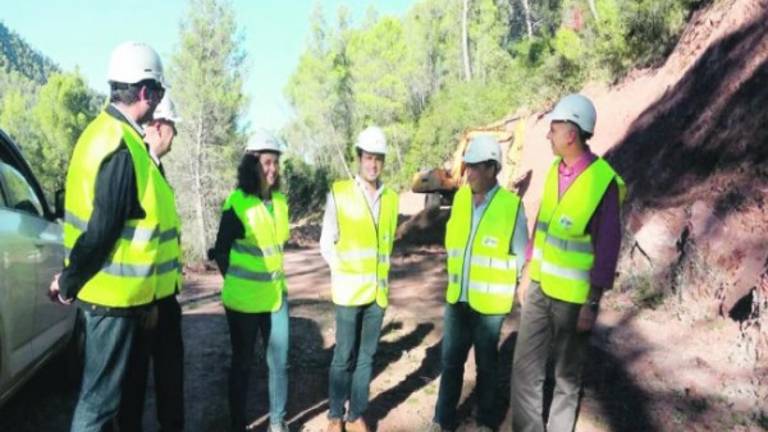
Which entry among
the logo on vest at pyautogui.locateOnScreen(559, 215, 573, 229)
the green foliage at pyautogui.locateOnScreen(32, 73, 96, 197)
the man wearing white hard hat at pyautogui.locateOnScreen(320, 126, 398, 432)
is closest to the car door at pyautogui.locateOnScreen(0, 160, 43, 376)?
the man wearing white hard hat at pyautogui.locateOnScreen(320, 126, 398, 432)

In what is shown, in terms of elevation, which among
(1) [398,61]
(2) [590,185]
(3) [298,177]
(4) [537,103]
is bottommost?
(3) [298,177]

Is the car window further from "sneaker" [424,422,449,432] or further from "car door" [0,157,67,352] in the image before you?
"sneaker" [424,422,449,432]

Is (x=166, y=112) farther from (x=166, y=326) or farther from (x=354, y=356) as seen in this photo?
(x=354, y=356)

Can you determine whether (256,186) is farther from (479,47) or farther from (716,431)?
(479,47)

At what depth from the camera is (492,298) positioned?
3588 mm

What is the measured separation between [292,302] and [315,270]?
4.21m

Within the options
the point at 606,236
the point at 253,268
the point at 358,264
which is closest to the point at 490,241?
the point at 606,236

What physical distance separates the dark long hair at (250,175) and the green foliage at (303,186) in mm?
38288

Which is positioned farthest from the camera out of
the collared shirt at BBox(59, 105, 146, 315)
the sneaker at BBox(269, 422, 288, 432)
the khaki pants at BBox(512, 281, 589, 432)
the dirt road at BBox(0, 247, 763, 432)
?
the dirt road at BBox(0, 247, 763, 432)

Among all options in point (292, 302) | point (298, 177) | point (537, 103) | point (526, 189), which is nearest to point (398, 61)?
point (298, 177)

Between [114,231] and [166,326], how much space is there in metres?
0.78

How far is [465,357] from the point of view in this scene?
3.81m

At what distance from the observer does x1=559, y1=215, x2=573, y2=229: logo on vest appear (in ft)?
10.7

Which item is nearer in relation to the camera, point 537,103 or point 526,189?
point 526,189
